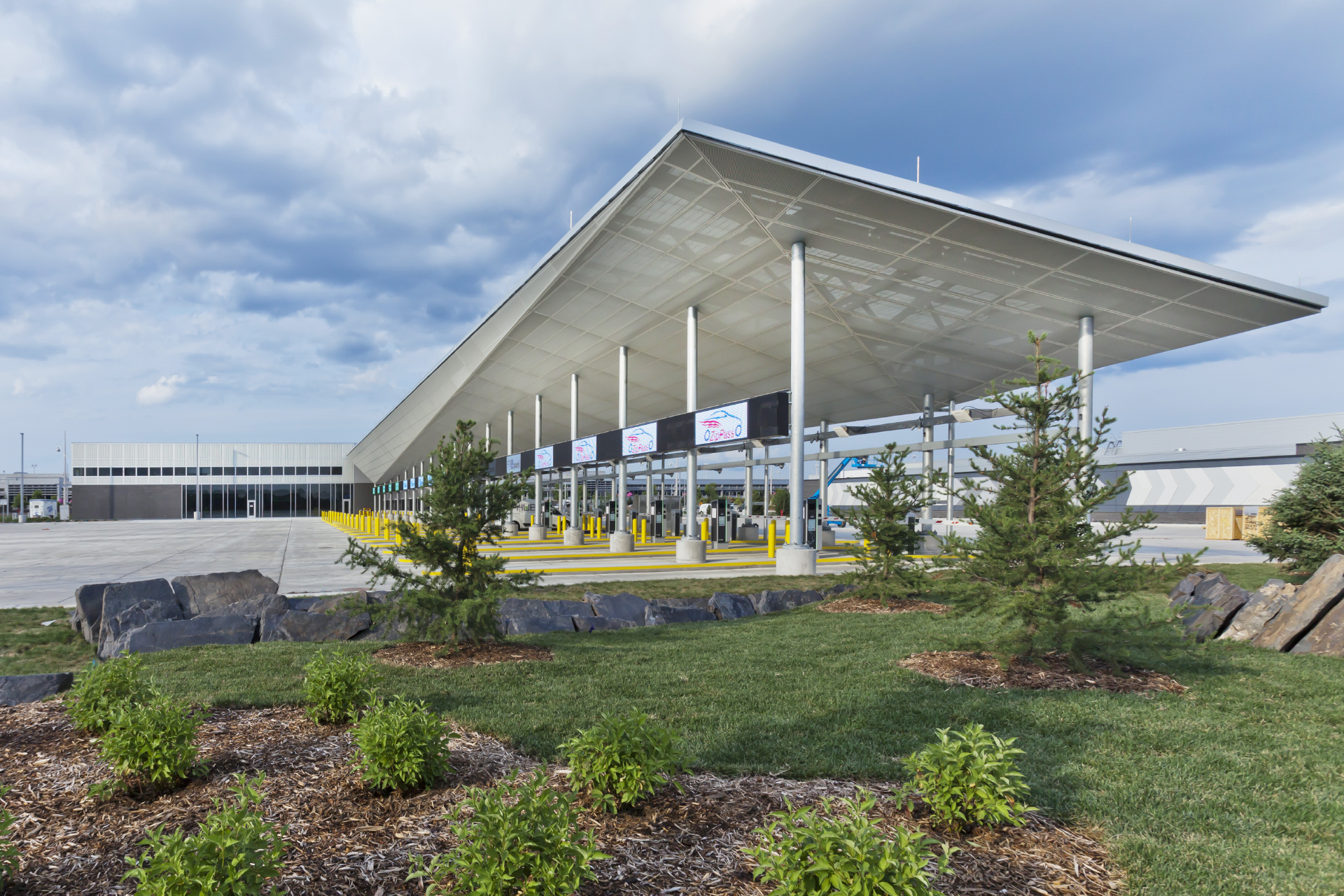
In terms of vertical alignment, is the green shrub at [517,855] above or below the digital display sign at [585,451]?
below

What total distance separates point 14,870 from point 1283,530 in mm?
17478

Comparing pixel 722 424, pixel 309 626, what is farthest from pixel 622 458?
pixel 309 626

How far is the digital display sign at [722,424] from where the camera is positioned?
1900 cm

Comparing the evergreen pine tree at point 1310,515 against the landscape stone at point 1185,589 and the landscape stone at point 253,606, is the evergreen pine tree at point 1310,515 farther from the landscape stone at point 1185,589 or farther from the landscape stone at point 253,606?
the landscape stone at point 253,606

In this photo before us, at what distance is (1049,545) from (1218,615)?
4.46 m

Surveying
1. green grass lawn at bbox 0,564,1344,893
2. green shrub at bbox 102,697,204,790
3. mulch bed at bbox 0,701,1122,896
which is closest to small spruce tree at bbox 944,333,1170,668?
green grass lawn at bbox 0,564,1344,893

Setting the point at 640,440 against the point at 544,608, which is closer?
the point at 544,608

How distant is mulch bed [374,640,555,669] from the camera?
7.28 m

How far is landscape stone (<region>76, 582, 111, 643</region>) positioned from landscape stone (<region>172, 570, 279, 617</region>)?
1.03 meters

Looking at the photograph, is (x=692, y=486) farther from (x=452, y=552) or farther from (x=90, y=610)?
(x=90, y=610)

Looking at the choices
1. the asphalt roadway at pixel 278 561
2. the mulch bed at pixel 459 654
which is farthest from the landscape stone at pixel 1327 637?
the asphalt roadway at pixel 278 561

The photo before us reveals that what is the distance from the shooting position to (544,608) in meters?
10.6

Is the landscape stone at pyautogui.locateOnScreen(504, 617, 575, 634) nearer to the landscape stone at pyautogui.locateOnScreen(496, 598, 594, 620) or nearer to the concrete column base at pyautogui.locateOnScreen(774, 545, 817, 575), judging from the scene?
the landscape stone at pyautogui.locateOnScreen(496, 598, 594, 620)

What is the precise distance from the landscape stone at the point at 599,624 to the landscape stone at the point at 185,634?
4135 mm
